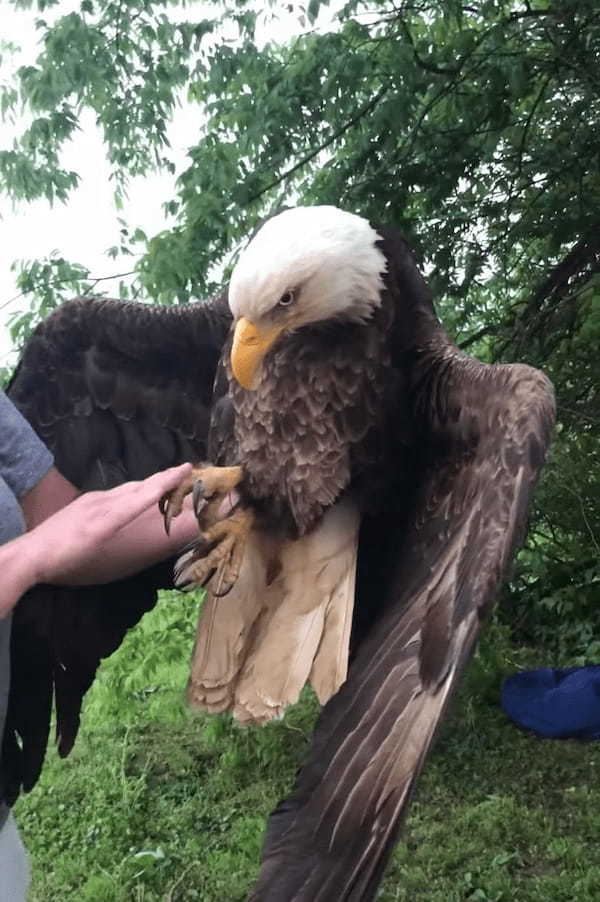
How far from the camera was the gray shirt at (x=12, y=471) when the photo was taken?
137 cm

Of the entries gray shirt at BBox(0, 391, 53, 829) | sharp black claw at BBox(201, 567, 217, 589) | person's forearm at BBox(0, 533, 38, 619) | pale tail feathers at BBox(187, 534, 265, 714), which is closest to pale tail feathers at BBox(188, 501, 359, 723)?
pale tail feathers at BBox(187, 534, 265, 714)

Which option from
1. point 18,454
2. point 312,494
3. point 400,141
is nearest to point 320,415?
point 312,494

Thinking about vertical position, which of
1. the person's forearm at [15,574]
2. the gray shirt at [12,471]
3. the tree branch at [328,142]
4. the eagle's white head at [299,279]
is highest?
the tree branch at [328,142]

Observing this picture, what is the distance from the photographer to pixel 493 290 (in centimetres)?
329

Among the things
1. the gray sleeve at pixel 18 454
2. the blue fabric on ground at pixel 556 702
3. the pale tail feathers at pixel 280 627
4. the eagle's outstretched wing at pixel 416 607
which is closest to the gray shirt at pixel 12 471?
the gray sleeve at pixel 18 454

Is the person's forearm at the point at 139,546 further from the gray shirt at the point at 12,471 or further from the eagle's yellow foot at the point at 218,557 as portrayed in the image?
the gray shirt at the point at 12,471

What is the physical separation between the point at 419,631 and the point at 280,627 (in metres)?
0.42

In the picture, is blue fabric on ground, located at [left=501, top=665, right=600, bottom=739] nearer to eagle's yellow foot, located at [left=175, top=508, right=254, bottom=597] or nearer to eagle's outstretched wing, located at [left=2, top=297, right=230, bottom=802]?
eagle's outstretched wing, located at [left=2, top=297, right=230, bottom=802]

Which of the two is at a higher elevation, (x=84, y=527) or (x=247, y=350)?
(x=247, y=350)

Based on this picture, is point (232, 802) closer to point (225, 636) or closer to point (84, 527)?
point (225, 636)

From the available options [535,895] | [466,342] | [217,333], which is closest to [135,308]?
[217,333]

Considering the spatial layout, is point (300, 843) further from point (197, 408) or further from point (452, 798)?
point (452, 798)

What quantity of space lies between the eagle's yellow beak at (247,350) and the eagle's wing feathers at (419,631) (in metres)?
0.28

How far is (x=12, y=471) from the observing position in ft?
4.90
